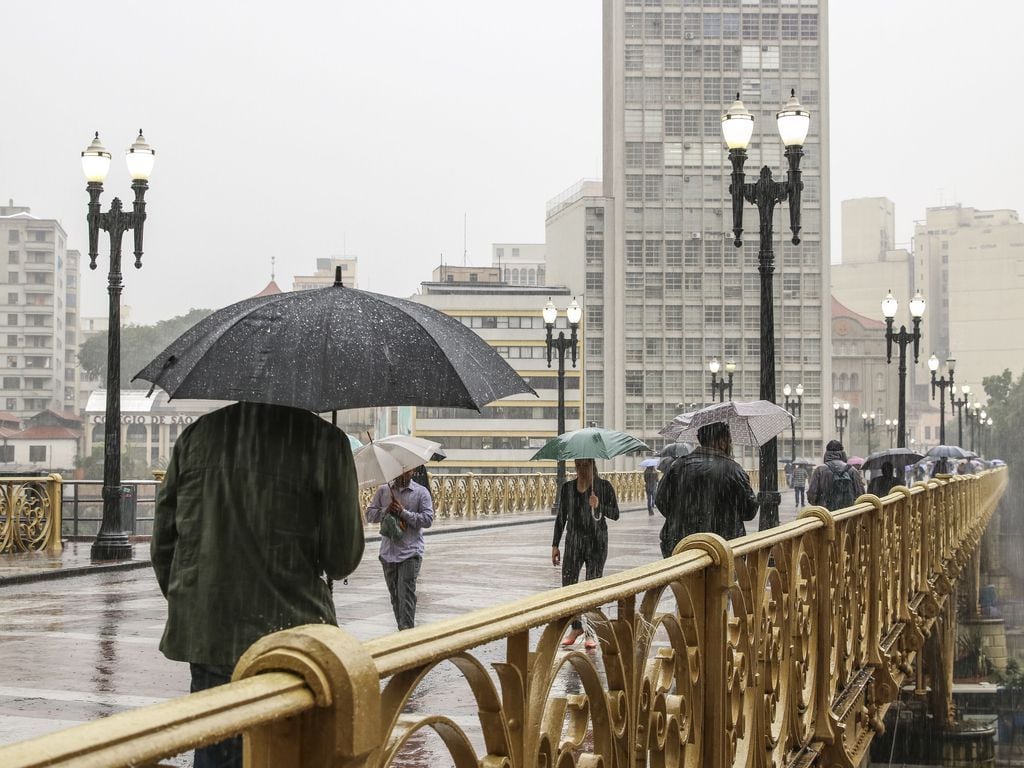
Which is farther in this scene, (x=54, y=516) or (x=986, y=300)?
(x=986, y=300)

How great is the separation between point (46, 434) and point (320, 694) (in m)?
97.3

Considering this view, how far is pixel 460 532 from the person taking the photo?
27000 millimetres

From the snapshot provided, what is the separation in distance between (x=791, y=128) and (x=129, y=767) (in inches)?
555

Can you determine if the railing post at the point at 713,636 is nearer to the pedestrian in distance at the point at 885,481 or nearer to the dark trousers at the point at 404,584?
the dark trousers at the point at 404,584

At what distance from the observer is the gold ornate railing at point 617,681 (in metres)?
1.92

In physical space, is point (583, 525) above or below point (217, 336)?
below

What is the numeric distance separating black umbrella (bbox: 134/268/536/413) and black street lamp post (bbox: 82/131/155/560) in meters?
12.7

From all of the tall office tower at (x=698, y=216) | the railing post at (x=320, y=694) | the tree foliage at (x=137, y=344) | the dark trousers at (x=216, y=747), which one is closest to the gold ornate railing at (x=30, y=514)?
the dark trousers at (x=216, y=747)

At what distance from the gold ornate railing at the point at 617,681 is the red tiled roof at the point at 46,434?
87.6 metres

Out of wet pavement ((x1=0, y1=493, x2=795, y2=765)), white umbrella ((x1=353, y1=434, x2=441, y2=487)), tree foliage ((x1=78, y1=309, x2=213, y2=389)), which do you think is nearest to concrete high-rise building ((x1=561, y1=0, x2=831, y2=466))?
tree foliage ((x1=78, y1=309, x2=213, y2=389))

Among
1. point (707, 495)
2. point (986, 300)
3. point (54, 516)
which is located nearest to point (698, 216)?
point (54, 516)

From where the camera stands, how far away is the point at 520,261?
192 m

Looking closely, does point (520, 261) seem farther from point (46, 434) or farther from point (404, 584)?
point (404, 584)

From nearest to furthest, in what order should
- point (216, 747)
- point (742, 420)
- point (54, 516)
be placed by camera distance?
1. point (216, 747)
2. point (742, 420)
3. point (54, 516)
